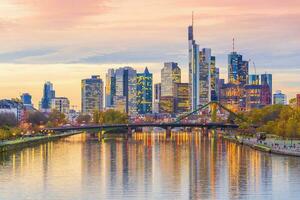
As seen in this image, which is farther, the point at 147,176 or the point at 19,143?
the point at 19,143

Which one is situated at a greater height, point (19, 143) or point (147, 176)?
point (19, 143)

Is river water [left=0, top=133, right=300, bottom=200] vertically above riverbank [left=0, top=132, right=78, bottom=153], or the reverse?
riverbank [left=0, top=132, right=78, bottom=153]

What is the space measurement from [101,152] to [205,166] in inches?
858

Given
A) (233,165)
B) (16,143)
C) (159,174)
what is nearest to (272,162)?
(233,165)

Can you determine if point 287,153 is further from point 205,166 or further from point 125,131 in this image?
point 125,131

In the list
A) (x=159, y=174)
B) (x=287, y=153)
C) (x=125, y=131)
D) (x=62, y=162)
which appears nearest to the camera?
(x=159, y=174)

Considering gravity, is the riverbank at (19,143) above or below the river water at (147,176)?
above

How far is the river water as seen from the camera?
47.9 m

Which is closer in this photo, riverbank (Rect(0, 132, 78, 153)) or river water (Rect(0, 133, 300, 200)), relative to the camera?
river water (Rect(0, 133, 300, 200))

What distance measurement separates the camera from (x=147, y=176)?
58.6 metres

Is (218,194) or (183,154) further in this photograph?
(183,154)

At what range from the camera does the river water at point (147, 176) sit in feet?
157

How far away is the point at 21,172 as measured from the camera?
2427 inches

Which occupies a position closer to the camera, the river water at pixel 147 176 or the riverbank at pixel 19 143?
the river water at pixel 147 176
